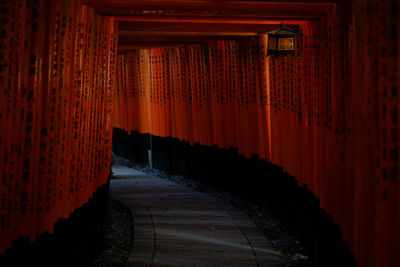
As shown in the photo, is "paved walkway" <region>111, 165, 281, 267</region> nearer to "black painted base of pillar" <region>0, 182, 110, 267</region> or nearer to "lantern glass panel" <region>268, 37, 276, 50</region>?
"black painted base of pillar" <region>0, 182, 110, 267</region>

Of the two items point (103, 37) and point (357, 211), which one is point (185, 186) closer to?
point (103, 37)

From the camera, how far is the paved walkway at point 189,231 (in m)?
6.94

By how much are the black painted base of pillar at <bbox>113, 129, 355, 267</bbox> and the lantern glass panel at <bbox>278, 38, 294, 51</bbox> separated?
80.9 inches

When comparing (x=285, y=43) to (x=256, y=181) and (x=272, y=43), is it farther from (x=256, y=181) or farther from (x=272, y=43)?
(x=256, y=181)

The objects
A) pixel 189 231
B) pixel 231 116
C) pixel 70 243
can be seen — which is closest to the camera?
pixel 70 243

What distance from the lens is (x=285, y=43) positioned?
650 centimetres

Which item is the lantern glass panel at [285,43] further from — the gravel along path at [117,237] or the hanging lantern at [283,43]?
the gravel along path at [117,237]

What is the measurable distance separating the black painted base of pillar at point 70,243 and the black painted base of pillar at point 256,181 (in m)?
2.94

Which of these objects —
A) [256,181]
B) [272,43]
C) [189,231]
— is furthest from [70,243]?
[256,181]

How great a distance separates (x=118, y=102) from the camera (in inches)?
650

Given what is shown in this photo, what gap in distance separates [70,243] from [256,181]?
539cm

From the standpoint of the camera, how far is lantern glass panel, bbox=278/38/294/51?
256 inches

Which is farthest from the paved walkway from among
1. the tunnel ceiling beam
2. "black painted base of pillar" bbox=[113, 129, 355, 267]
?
the tunnel ceiling beam

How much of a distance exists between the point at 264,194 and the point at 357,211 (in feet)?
19.4
